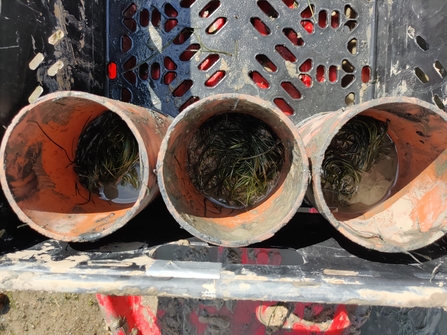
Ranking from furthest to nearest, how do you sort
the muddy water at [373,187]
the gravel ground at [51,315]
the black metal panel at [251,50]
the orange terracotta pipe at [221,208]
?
the gravel ground at [51,315]
the black metal panel at [251,50]
the muddy water at [373,187]
the orange terracotta pipe at [221,208]

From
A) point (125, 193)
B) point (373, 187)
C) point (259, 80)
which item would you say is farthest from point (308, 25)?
point (125, 193)

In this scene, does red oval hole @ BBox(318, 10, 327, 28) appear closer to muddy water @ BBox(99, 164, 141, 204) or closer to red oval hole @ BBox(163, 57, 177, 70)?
red oval hole @ BBox(163, 57, 177, 70)

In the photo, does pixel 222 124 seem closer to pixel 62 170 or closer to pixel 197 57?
pixel 197 57

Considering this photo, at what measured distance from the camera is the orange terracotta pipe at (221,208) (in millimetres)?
804

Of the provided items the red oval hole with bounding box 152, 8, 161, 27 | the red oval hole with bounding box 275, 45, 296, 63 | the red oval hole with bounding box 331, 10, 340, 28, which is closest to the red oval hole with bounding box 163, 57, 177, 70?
the red oval hole with bounding box 152, 8, 161, 27

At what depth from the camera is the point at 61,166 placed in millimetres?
1080

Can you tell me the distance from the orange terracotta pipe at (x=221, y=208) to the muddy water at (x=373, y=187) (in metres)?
0.22

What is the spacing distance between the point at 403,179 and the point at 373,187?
0.31 feet

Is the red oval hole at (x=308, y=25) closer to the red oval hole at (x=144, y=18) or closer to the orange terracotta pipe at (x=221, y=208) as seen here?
the orange terracotta pipe at (x=221, y=208)

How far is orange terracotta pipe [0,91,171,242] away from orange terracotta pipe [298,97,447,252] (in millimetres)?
432

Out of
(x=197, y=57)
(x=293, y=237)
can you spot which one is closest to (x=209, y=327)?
(x=293, y=237)

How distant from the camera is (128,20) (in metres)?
1.28

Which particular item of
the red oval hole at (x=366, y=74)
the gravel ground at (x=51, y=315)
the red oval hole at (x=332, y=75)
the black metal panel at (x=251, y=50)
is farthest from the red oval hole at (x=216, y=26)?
the gravel ground at (x=51, y=315)

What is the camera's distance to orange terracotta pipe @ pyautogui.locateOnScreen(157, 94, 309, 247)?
31.6 inches
